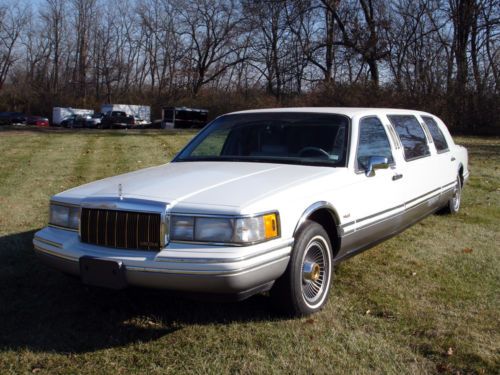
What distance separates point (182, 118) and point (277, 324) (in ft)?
137

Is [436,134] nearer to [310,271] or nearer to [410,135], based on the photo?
[410,135]

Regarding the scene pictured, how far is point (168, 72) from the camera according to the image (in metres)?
65.0

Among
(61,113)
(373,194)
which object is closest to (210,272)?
(373,194)

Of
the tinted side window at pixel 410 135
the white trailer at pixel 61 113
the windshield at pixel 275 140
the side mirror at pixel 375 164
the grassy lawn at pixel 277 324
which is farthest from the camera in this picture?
the white trailer at pixel 61 113

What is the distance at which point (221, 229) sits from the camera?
11.5 feet

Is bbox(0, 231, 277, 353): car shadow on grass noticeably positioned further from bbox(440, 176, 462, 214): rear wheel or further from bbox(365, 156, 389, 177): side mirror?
bbox(440, 176, 462, 214): rear wheel

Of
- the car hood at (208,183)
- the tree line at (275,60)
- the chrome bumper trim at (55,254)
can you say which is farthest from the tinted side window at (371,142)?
the tree line at (275,60)

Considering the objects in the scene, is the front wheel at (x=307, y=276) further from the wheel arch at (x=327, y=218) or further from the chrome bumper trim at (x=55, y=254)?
the chrome bumper trim at (x=55, y=254)

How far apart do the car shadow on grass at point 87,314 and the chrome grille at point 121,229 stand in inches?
13.0

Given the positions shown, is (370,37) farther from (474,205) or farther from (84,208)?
(84,208)

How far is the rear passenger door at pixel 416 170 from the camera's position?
554cm

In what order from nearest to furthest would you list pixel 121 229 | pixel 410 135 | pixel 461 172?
pixel 121 229, pixel 410 135, pixel 461 172

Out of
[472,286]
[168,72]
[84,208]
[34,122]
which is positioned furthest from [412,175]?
[168,72]

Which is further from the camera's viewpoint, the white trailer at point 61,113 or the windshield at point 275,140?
the white trailer at point 61,113
